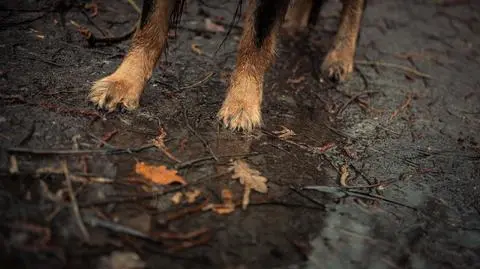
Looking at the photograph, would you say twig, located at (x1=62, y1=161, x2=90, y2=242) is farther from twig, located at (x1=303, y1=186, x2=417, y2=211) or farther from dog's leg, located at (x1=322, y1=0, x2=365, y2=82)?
dog's leg, located at (x1=322, y1=0, x2=365, y2=82)

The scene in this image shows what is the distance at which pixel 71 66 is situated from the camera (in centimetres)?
332

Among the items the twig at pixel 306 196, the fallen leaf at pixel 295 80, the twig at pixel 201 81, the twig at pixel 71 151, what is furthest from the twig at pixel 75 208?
the fallen leaf at pixel 295 80

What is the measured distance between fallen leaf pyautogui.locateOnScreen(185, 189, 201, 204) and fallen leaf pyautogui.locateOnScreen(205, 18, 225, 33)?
2450 mm

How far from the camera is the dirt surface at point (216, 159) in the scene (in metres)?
2.01

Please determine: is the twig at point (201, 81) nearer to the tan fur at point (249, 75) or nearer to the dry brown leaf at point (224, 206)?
the tan fur at point (249, 75)

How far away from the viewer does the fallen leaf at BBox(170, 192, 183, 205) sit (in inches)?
88.0

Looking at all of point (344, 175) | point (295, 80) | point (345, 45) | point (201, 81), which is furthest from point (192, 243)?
point (345, 45)

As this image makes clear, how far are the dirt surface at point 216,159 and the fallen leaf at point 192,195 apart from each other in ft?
0.08

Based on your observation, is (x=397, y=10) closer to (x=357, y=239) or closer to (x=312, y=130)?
(x=312, y=130)

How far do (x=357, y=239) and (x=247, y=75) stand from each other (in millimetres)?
1310

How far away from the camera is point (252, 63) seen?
124 inches

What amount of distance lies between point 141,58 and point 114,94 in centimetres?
33

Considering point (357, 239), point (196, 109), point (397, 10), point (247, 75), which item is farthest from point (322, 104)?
point (397, 10)

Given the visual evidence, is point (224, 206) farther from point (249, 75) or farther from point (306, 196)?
point (249, 75)
